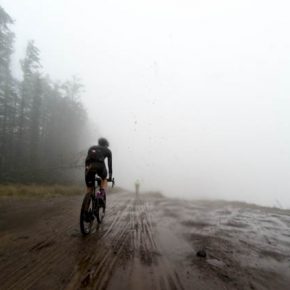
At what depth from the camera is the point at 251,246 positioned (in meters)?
4.81

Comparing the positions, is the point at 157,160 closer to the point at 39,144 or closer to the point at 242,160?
the point at 242,160

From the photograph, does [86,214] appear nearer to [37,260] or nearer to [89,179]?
[89,179]

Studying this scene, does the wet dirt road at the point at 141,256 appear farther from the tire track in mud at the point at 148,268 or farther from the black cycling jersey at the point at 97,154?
the black cycling jersey at the point at 97,154

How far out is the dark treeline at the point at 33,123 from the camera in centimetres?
2438

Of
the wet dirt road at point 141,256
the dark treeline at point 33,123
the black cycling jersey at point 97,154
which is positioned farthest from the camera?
the dark treeline at point 33,123

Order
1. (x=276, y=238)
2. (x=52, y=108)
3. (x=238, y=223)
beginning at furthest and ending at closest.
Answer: (x=52, y=108) < (x=238, y=223) < (x=276, y=238)

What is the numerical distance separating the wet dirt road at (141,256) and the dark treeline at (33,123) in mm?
17490

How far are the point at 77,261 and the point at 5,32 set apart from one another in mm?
30805

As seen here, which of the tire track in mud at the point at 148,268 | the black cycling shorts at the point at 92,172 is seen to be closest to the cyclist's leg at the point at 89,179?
the black cycling shorts at the point at 92,172

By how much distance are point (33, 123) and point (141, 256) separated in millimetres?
30882

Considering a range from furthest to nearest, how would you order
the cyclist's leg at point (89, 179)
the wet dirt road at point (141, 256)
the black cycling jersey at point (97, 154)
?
the black cycling jersey at point (97, 154)
the cyclist's leg at point (89, 179)
the wet dirt road at point (141, 256)

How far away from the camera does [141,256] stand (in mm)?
4043

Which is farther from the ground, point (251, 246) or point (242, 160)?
point (242, 160)

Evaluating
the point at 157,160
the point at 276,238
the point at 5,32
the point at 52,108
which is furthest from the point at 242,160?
the point at 276,238
